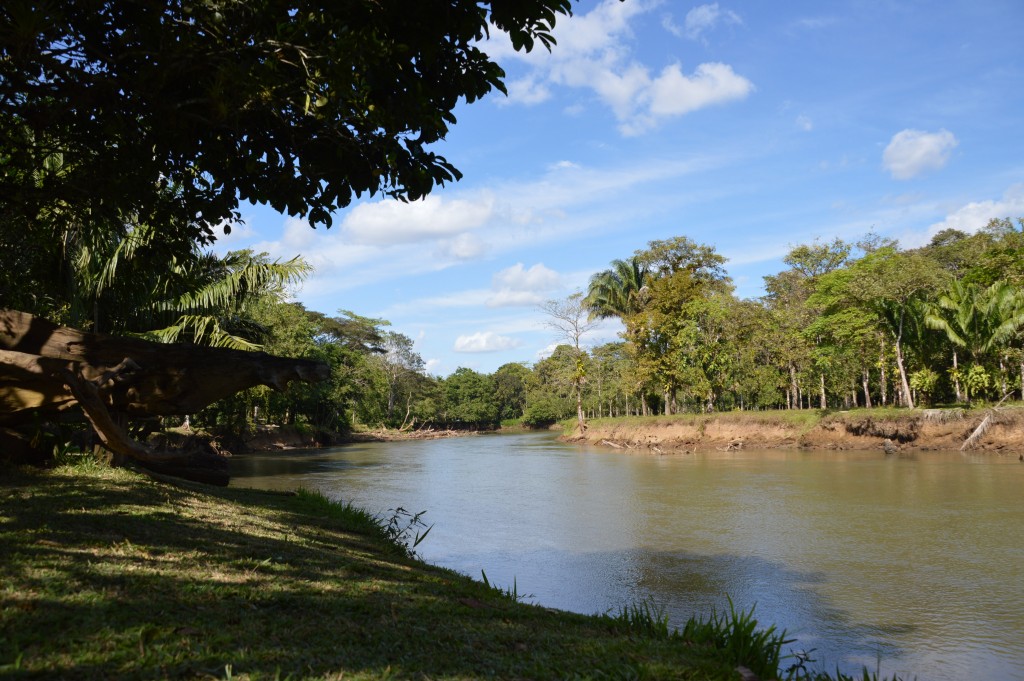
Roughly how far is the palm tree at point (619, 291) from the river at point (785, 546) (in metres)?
22.4

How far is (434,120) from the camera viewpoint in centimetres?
462

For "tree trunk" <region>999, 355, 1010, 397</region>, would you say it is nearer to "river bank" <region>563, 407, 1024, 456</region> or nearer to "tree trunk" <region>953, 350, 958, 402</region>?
"tree trunk" <region>953, 350, 958, 402</region>

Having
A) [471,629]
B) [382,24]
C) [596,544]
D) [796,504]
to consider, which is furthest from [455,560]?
[796,504]

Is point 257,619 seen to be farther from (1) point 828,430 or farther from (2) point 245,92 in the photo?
(1) point 828,430

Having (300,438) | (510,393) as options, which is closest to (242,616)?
(300,438)

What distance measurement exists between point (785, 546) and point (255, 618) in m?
8.21

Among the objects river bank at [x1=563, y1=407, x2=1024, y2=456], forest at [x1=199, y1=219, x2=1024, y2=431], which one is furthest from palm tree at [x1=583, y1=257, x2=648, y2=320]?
river bank at [x1=563, y1=407, x2=1024, y2=456]

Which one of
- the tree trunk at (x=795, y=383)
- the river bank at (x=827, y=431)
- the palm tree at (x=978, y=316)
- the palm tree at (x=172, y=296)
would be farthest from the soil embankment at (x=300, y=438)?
the palm tree at (x=978, y=316)

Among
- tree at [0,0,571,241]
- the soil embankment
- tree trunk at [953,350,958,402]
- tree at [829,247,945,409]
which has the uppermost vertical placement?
tree at [829,247,945,409]

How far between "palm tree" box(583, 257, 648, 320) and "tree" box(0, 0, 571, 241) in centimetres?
3670

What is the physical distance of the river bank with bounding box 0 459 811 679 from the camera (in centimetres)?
273

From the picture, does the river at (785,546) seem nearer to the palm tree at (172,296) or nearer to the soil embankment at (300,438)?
the palm tree at (172,296)

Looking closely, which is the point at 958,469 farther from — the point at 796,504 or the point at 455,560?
the point at 455,560

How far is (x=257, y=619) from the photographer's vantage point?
130 inches
